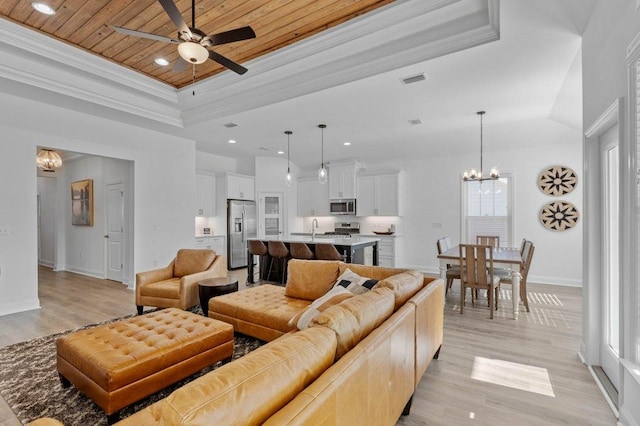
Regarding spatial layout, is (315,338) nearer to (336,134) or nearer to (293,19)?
(293,19)

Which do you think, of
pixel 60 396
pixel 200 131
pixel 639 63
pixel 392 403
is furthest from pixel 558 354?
pixel 200 131

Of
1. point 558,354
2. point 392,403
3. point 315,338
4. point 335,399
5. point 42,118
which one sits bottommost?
point 558,354

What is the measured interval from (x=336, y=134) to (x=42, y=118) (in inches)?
185

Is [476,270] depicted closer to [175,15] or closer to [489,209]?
[489,209]

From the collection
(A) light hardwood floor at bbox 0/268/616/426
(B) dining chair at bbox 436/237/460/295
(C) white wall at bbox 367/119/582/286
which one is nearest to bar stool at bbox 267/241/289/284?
(A) light hardwood floor at bbox 0/268/616/426

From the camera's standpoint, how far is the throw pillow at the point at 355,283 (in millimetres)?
2577

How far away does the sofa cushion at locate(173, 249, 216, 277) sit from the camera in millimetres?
4328

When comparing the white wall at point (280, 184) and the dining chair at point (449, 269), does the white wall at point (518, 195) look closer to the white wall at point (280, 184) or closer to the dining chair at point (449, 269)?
the dining chair at point (449, 269)

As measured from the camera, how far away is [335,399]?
1.11m

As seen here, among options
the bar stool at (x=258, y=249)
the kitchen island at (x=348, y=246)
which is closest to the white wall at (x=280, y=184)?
the bar stool at (x=258, y=249)

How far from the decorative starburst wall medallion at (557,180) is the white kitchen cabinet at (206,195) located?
23.5ft

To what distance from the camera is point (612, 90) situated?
220 centimetres

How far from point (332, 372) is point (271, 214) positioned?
7.22 metres

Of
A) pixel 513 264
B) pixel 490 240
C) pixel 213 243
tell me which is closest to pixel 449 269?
pixel 513 264
